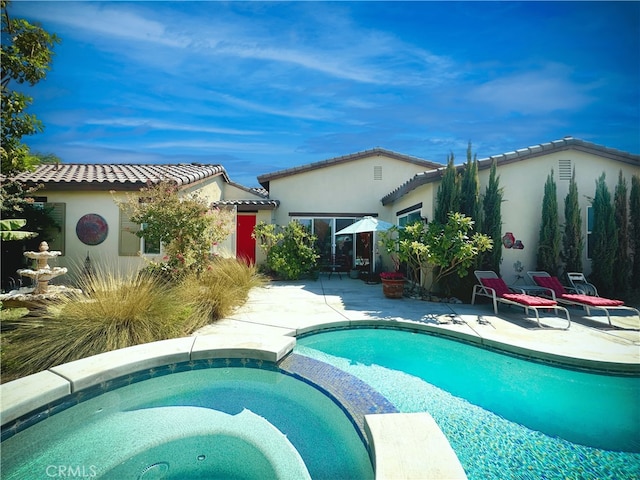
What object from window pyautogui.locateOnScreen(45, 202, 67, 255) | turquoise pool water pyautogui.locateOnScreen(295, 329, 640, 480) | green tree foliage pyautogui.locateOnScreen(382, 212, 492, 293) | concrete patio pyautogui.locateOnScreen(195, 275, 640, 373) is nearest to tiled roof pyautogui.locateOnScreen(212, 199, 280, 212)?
window pyautogui.locateOnScreen(45, 202, 67, 255)

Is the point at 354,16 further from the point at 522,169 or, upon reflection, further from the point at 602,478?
the point at 602,478

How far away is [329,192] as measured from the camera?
16.8 metres

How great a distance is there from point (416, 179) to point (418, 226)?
6.57 ft

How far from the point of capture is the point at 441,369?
17.0 feet

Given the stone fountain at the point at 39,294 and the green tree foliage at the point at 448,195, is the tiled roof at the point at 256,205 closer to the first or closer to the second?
the green tree foliage at the point at 448,195

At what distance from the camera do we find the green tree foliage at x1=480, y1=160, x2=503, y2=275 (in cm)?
998

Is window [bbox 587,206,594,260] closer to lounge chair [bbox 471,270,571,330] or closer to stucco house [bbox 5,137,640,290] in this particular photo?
stucco house [bbox 5,137,640,290]

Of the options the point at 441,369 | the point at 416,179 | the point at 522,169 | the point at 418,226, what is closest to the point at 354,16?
the point at 416,179

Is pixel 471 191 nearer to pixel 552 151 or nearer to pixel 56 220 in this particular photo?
pixel 552 151

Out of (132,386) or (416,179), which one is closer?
(132,386)

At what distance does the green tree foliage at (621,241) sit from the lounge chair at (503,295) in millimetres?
3254

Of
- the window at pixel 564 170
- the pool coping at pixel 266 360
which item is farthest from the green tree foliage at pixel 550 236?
the pool coping at pixel 266 360

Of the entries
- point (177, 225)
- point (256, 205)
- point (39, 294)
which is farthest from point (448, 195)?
point (39, 294)

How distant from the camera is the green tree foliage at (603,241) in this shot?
32.7 ft
